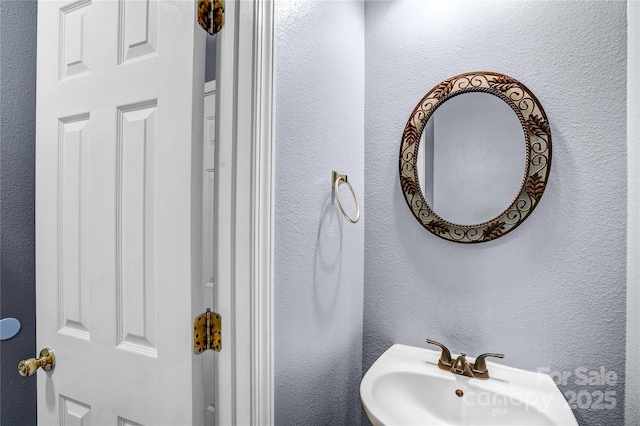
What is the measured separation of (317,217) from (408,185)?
0.40 metres

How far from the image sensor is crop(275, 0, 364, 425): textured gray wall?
848 millimetres

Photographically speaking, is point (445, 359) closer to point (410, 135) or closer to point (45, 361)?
point (410, 135)

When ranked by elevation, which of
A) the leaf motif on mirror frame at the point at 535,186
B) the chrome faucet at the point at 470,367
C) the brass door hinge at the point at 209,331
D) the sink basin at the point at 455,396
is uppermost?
the leaf motif on mirror frame at the point at 535,186

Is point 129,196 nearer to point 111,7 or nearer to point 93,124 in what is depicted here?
point 93,124

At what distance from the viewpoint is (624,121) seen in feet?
3.10

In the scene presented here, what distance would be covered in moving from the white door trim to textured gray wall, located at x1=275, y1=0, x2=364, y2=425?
0.17 feet

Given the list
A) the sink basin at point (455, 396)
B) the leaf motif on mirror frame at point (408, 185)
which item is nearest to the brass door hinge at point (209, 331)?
the sink basin at point (455, 396)

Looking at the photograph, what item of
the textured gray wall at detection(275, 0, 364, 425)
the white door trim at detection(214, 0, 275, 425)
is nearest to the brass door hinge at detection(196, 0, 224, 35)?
the white door trim at detection(214, 0, 275, 425)

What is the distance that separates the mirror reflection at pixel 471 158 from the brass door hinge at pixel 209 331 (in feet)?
2.56

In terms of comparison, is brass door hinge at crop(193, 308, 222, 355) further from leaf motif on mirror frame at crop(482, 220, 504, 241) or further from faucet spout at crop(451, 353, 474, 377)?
leaf motif on mirror frame at crop(482, 220, 504, 241)

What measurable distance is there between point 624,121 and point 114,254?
1.43 metres

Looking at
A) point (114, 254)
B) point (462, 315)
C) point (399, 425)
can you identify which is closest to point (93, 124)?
point (114, 254)

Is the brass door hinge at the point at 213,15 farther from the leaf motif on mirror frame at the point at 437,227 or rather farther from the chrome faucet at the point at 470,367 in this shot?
the chrome faucet at the point at 470,367

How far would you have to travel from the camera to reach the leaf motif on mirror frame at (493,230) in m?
1.07
